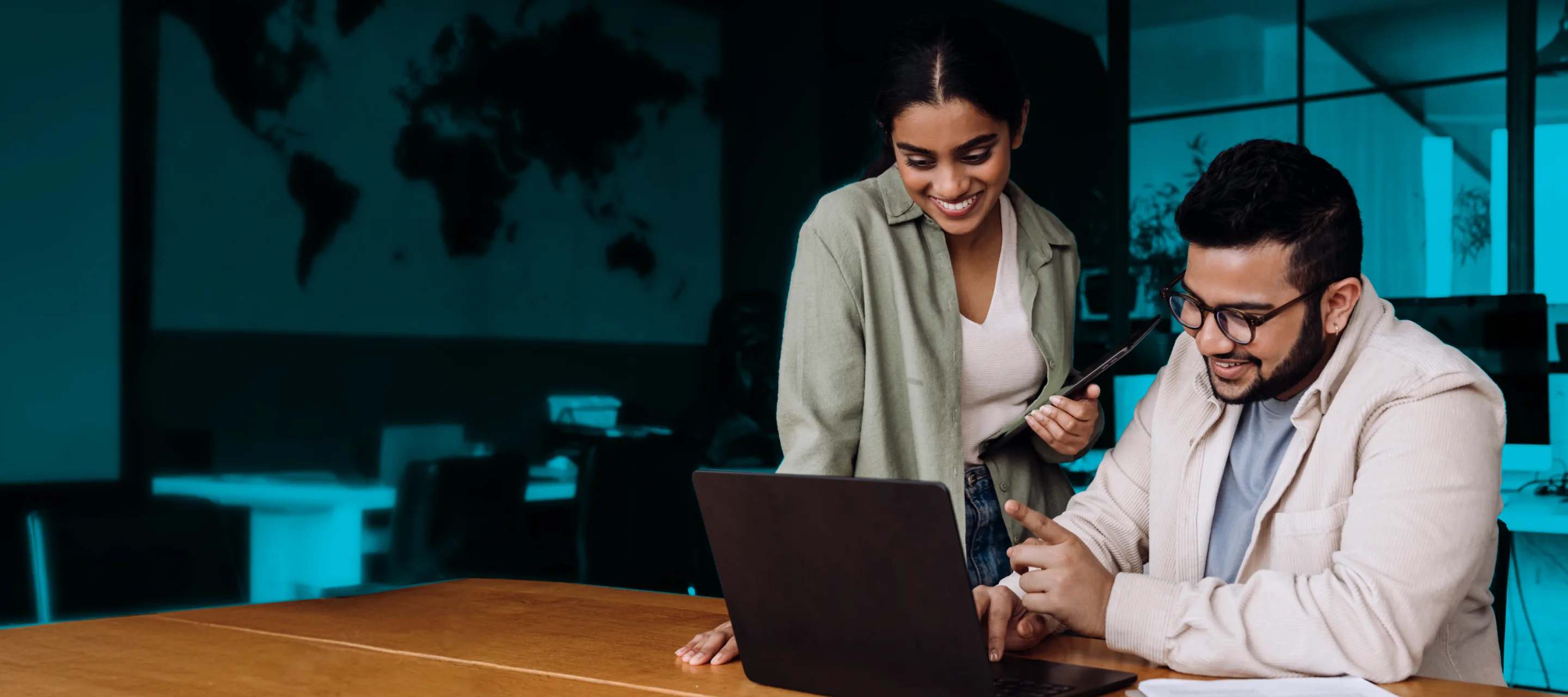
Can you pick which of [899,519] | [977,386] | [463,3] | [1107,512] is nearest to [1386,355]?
[1107,512]

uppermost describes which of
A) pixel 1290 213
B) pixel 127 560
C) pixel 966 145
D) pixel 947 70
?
pixel 947 70

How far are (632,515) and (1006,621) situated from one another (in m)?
3.31

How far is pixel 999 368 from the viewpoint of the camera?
2027 millimetres

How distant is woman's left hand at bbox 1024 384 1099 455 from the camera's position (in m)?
1.80

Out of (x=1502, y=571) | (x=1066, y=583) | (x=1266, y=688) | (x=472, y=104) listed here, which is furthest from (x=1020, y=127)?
(x=472, y=104)

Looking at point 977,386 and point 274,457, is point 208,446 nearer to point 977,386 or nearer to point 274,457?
point 274,457

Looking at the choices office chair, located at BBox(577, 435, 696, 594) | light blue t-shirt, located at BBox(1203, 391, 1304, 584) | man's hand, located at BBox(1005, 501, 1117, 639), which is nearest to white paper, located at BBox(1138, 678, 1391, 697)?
man's hand, located at BBox(1005, 501, 1117, 639)

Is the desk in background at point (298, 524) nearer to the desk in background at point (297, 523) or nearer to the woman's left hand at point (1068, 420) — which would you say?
the desk in background at point (297, 523)

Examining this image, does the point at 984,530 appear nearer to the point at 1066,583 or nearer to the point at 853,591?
the point at 1066,583

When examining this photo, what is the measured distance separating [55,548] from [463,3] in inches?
103

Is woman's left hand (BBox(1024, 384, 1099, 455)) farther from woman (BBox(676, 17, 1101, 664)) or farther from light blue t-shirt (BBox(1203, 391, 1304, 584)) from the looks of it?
light blue t-shirt (BBox(1203, 391, 1304, 584))

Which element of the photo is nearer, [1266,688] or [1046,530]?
[1266,688]

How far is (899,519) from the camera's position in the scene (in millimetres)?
1141

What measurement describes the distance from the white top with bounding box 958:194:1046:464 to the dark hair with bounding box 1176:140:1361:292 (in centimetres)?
47
